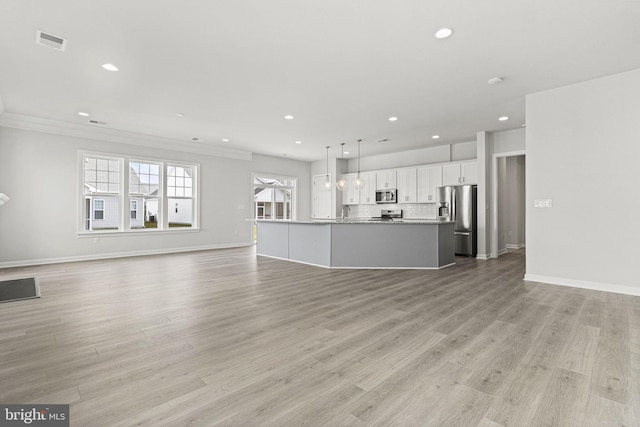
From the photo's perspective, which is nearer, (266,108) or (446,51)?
(446,51)

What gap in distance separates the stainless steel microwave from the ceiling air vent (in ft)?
24.4

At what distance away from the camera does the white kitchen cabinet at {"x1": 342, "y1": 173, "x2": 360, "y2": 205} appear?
9.83 m

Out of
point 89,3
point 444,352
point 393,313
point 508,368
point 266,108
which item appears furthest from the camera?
point 266,108

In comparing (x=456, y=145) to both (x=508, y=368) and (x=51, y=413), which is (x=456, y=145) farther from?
(x=51, y=413)

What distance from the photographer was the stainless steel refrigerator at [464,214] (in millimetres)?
7023

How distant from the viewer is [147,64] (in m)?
3.64

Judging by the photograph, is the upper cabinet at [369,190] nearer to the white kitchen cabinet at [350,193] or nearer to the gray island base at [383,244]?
the white kitchen cabinet at [350,193]

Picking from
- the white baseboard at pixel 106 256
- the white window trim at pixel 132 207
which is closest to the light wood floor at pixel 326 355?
the white baseboard at pixel 106 256

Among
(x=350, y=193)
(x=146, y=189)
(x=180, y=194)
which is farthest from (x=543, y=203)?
(x=146, y=189)

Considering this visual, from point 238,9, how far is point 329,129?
4.04 m

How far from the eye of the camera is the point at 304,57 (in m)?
3.49

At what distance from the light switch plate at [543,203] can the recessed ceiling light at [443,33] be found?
3.00 m

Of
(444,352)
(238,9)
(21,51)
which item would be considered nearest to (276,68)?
(238,9)
